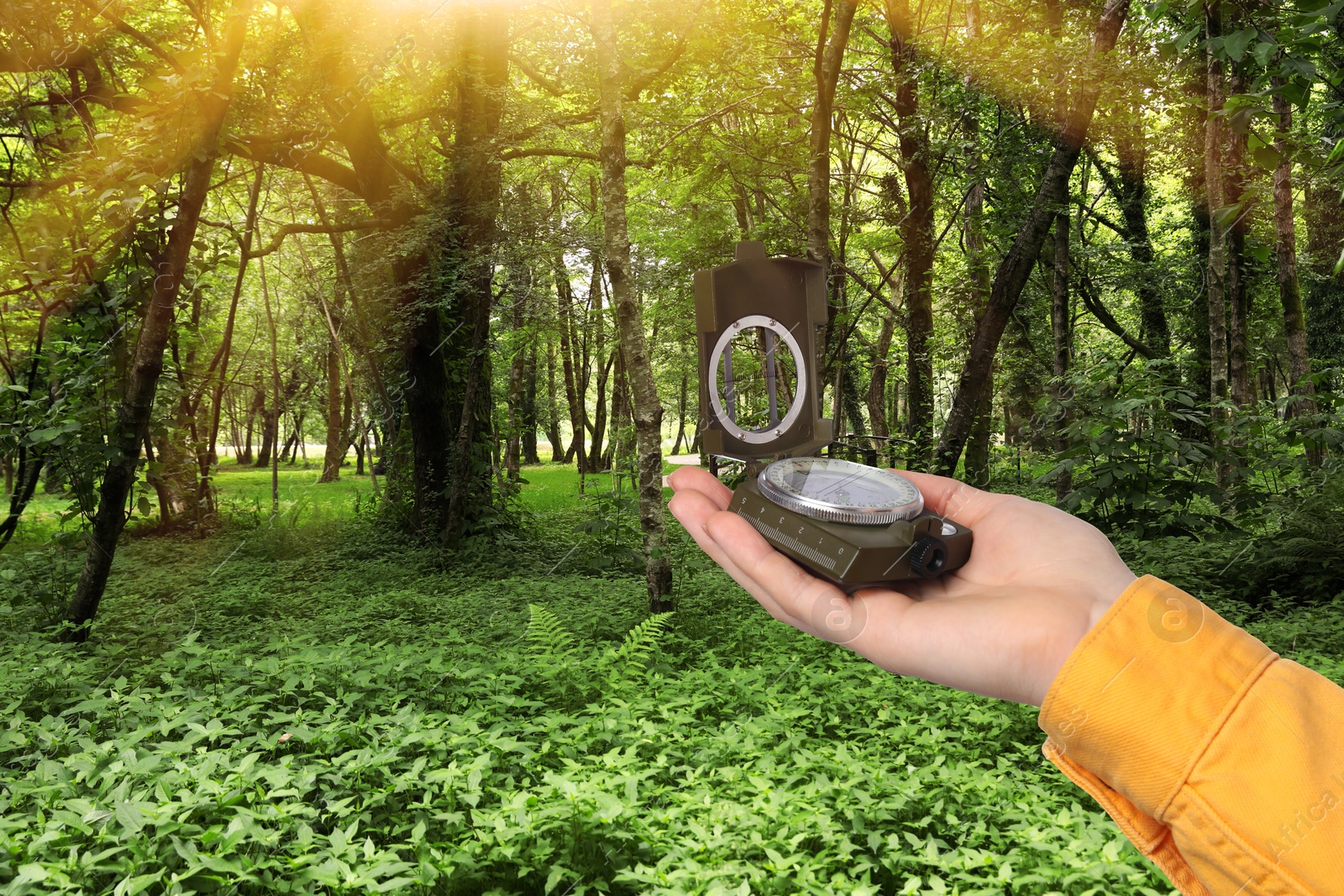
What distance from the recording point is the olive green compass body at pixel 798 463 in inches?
78.6

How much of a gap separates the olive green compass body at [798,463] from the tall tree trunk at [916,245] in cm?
932

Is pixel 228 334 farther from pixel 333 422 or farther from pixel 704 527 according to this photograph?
pixel 333 422

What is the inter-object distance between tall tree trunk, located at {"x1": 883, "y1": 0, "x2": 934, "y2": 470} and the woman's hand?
9.71 m

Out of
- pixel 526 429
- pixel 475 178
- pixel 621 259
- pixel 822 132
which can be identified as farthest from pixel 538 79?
pixel 621 259

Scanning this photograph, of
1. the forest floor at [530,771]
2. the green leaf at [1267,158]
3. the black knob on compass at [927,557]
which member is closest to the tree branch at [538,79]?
the forest floor at [530,771]

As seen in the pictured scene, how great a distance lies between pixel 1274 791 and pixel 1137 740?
162 millimetres

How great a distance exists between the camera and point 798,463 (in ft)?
7.93

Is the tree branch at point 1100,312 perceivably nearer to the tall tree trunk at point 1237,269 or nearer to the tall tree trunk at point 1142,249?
the tall tree trunk at point 1142,249

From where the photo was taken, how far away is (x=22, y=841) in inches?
107

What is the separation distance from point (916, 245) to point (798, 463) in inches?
448

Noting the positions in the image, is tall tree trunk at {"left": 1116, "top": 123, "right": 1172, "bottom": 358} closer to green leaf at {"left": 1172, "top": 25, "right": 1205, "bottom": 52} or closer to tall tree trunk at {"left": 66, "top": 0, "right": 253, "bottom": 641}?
green leaf at {"left": 1172, "top": 25, "right": 1205, "bottom": 52}

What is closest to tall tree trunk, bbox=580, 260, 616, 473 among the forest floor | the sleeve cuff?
the forest floor

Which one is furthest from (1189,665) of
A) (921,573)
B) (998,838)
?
(998,838)

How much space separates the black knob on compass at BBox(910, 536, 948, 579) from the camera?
203 centimetres
